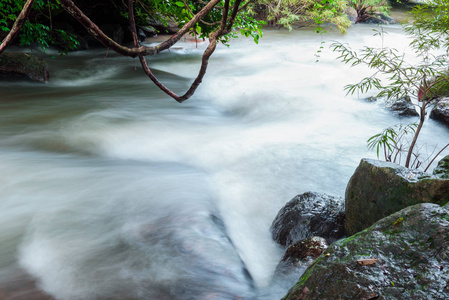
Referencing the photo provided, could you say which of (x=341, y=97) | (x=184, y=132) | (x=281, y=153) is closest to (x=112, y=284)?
(x=281, y=153)

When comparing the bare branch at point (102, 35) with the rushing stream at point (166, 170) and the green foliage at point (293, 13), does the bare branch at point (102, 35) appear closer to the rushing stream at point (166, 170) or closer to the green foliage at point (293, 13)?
the rushing stream at point (166, 170)

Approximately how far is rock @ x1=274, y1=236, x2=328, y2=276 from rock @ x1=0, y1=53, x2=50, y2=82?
7435 millimetres

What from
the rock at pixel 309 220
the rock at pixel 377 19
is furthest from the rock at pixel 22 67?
the rock at pixel 377 19

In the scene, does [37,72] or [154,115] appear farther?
[37,72]

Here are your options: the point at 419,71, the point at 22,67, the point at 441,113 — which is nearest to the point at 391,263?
the point at 419,71

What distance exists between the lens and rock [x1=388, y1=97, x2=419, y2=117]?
21.7ft

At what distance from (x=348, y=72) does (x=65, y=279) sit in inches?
330

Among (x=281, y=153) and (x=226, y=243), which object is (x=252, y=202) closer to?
(x=226, y=243)

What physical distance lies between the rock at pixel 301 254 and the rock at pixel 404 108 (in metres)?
4.89

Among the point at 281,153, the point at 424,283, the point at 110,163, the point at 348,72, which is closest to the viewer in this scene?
the point at 424,283

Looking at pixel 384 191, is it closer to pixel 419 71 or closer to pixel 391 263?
pixel 391 263

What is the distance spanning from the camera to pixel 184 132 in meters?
6.07

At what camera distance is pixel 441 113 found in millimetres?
6176

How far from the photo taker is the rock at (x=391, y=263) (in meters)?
1.44
